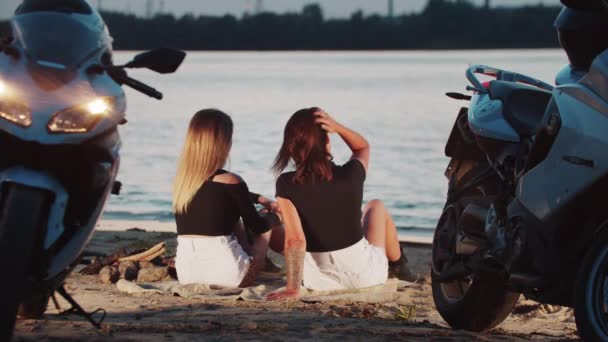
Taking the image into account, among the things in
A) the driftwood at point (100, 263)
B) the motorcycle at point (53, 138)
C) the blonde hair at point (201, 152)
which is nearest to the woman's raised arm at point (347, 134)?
the blonde hair at point (201, 152)

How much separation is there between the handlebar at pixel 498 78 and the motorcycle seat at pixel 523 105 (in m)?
0.15

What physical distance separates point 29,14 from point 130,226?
7.86 metres

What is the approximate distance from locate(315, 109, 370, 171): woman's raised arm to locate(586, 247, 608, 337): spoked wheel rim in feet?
9.93

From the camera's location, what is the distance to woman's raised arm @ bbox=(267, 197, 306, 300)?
7.38 m

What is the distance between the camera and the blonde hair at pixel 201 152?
7.80 meters

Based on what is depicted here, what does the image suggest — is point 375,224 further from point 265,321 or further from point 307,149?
point 265,321

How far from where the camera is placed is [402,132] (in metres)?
27.5

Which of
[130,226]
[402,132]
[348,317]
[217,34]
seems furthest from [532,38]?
[348,317]

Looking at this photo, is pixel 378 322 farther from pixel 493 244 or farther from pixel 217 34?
pixel 217 34

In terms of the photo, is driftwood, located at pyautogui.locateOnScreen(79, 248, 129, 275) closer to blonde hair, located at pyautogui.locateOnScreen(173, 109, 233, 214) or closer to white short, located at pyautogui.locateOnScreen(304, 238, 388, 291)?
blonde hair, located at pyautogui.locateOnScreen(173, 109, 233, 214)

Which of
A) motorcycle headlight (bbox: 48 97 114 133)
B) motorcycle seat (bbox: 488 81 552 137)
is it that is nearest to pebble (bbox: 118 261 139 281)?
motorcycle seat (bbox: 488 81 552 137)

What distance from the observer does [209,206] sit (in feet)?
25.9

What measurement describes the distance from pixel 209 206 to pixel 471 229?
92.5 inches

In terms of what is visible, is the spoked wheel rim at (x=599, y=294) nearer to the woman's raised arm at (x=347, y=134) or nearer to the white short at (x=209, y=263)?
the woman's raised arm at (x=347, y=134)
